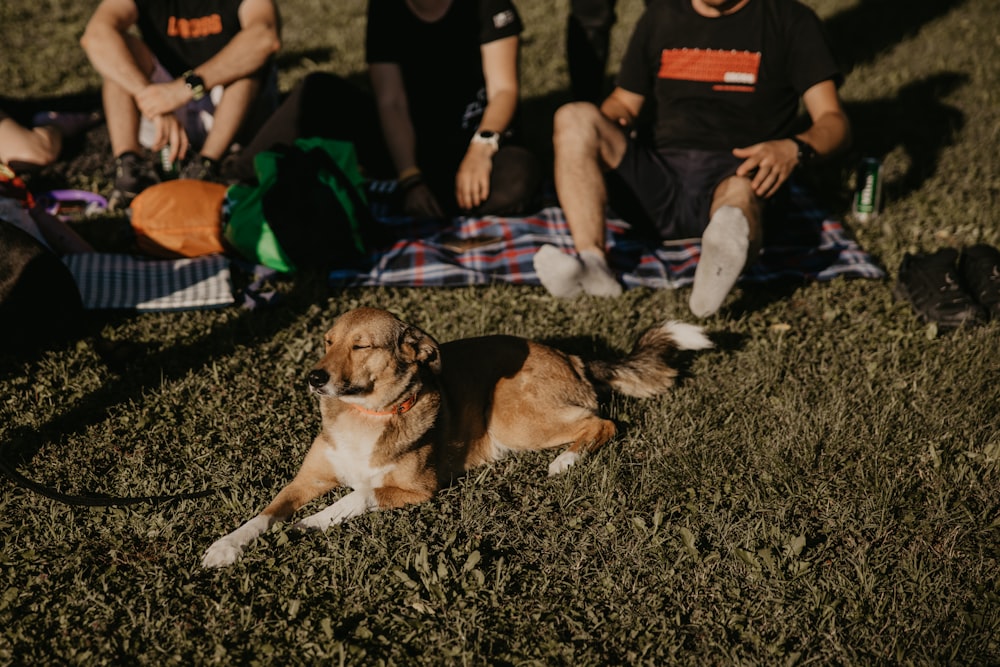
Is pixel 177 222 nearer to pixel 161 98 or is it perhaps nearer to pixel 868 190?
pixel 161 98

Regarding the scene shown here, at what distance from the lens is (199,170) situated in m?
6.29

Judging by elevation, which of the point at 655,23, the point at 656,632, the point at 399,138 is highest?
the point at 655,23

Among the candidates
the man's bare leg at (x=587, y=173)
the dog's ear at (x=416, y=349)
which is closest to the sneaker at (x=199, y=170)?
the man's bare leg at (x=587, y=173)

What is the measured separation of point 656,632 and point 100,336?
3.94 meters

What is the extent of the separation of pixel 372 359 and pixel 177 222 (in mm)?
2959

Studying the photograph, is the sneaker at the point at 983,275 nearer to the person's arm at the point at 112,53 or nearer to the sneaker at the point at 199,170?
the sneaker at the point at 199,170

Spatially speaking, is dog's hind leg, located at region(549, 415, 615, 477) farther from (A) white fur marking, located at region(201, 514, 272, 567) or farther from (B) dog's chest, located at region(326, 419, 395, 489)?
(A) white fur marking, located at region(201, 514, 272, 567)

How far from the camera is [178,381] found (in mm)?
4285

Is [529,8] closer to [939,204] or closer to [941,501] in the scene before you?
[939,204]

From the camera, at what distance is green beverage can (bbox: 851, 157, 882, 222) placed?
6.23 metres

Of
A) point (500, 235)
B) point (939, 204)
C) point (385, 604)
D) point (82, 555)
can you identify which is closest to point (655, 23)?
point (500, 235)

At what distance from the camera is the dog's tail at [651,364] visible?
159 inches

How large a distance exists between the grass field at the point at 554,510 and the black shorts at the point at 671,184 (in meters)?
0.69

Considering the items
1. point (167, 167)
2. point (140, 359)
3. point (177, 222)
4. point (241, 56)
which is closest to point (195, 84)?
point (241, 56)
